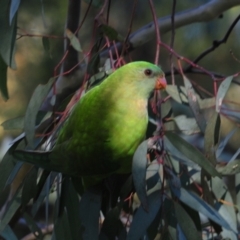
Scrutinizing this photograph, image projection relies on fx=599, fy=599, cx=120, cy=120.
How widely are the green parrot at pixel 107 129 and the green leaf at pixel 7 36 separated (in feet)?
0.53

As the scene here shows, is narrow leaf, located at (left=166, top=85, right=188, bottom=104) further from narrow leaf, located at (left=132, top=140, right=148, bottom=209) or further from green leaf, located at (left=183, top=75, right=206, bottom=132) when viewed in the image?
narrow leaf, located at (left=132, top=140, right=148, bottom=209)

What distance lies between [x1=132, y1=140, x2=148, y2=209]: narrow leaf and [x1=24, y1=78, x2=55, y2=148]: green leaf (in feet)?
0.75

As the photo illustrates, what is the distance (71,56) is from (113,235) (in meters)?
0.65

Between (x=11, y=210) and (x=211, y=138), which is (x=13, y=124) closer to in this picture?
(x=11, y=210)

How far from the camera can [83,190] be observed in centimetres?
117

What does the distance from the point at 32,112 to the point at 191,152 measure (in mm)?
317

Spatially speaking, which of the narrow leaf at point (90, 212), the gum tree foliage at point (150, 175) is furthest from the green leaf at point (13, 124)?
the narrow leaf at point (90, 212)

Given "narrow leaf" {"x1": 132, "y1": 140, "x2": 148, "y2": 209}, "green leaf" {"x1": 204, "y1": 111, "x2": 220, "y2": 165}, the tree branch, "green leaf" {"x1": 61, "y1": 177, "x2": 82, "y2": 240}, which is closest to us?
"narrow leaf" {"x1": 132, "y1": 140, "x2": 148, "y2": 209}

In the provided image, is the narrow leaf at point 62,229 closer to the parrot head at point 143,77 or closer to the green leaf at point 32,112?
the green leaf at point 32,112

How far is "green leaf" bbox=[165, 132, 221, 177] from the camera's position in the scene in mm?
973

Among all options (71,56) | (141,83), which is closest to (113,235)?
(141,83)

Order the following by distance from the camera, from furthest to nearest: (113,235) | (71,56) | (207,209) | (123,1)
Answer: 1. (123,1)
2. (71,56)
3. (113,235)
4. (207,209)

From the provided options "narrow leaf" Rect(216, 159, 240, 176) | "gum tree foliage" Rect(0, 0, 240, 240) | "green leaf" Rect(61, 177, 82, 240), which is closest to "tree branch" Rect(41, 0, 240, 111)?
"gum tree foliage" Rect(0, 0, 240, 240)

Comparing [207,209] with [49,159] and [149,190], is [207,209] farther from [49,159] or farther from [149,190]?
[49,159]
